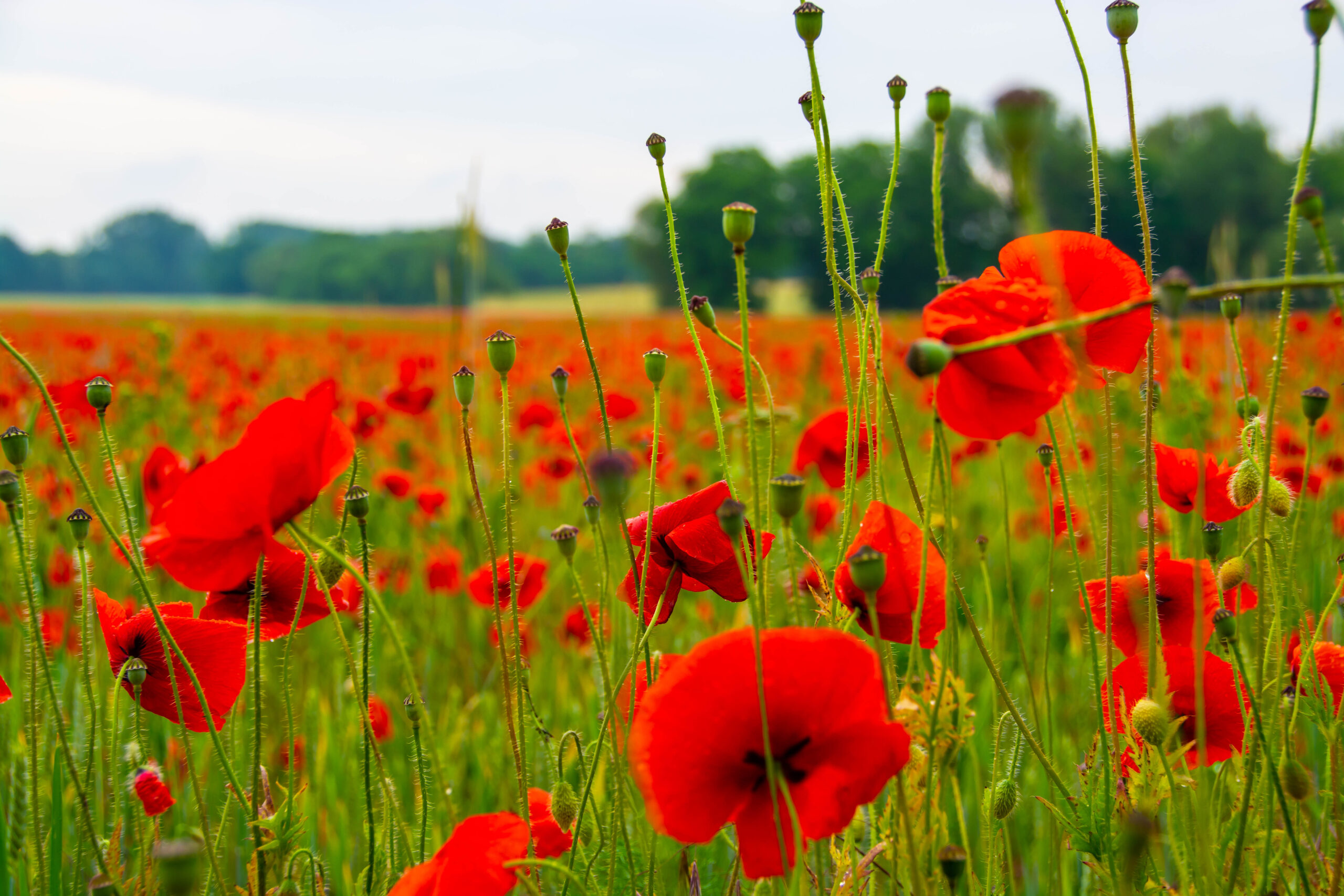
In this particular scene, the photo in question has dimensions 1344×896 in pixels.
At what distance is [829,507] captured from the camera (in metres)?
1.91

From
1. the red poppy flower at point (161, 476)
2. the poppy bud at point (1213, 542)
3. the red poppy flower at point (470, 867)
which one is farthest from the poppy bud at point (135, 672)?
the poppy bud at point (1213, 542)

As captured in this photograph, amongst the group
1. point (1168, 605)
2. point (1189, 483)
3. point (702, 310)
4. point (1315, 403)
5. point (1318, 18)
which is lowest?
point (1168, 605)

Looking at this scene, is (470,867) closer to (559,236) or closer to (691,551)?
(691,551)

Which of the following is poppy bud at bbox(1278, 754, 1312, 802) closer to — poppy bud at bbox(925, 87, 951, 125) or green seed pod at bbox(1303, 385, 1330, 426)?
green seed pod at bbox(1303, 385, 1330, 426)

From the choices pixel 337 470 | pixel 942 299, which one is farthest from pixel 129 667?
pixel 942 299

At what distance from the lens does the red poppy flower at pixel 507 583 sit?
121 centimetres

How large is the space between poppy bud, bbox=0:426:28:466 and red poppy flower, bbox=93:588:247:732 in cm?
16

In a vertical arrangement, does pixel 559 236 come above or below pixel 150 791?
above

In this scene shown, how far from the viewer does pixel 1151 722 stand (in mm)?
616

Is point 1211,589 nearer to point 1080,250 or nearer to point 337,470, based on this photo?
point 1080,250

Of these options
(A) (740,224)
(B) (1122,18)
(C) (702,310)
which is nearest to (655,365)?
(C) (702,310)

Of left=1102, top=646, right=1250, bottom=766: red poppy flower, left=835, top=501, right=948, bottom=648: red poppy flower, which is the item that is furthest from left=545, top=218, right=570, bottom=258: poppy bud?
Result: left=1102, top=646, right=1250, bottom=766: red poppy flower

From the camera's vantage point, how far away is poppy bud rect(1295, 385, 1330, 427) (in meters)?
0.69

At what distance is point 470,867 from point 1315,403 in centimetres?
69
